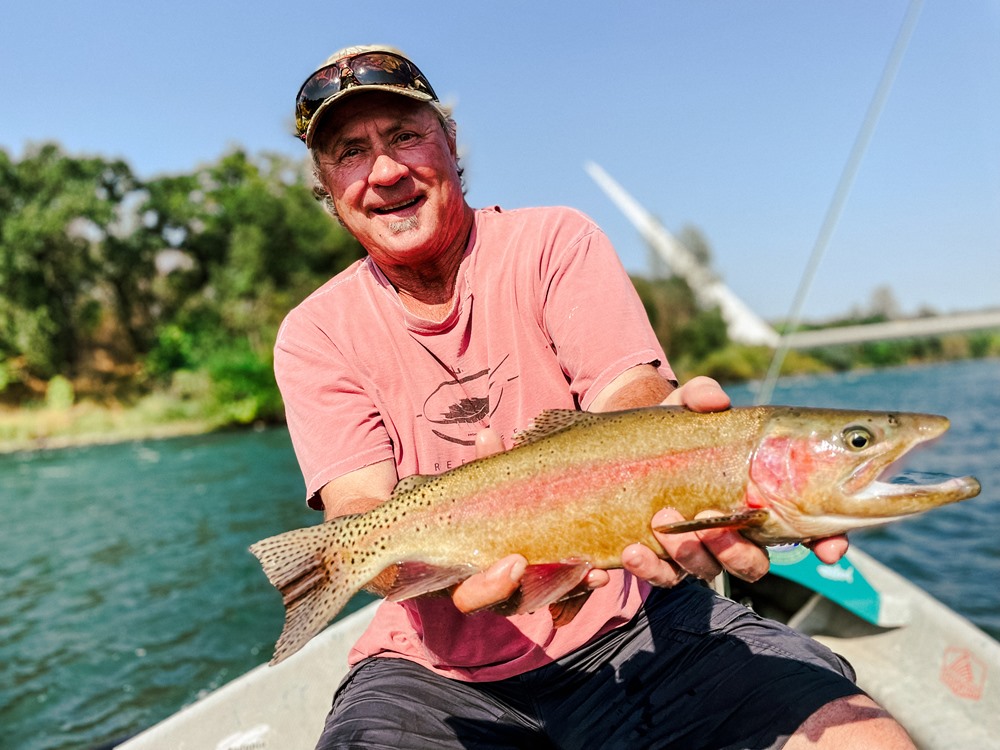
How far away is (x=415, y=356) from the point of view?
327cm

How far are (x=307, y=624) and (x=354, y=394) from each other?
1074 millimetres

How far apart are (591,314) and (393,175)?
104 cm

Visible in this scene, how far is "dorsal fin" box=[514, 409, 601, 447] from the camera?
101 inches

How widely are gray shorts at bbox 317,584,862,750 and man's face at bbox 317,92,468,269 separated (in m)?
1.84

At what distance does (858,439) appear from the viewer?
2207 millimetres

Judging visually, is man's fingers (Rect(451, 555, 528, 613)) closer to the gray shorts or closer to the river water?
the gray shorts

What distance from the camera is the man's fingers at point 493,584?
233 cm

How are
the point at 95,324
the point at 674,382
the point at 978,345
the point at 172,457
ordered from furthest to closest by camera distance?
1. the point at 978,345
2. the point at 95,324
3. the point at 172,457
4. the point at 674,382

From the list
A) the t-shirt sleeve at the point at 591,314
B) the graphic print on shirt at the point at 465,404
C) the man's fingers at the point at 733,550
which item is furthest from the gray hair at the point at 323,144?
the man's fingers at the point at 733,550

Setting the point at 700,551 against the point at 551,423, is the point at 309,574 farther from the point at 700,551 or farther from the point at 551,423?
the point at 700,551

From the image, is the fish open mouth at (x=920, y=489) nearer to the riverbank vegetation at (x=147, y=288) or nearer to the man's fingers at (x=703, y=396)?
the man's fingers at (x=703, y=396)

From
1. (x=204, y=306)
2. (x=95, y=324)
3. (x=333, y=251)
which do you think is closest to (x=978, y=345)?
(x=333, y=251)

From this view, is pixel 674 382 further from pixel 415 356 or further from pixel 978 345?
pixel 978 345

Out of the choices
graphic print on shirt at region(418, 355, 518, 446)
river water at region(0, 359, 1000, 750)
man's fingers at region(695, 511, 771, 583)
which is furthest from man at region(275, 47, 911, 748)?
river water at region(0, 359, 1000, 750)
